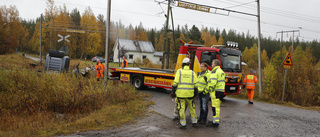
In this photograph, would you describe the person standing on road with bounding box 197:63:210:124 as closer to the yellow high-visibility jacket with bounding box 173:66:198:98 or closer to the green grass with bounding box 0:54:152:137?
the yellow high-visibility jacket with bounding box 173:66:198:98

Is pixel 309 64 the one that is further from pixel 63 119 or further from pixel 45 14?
pixel 45 14

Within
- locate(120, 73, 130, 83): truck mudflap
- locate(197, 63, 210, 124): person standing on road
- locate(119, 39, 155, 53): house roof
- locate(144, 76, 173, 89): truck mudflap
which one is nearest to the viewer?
locate(197, 63, 210, 124): person standing on road

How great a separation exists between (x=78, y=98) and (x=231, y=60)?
7.10 m

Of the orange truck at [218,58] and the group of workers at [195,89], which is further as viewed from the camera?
the orange truck at [218,58]

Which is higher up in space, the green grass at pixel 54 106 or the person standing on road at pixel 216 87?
the person standing on road at pixel 216 87

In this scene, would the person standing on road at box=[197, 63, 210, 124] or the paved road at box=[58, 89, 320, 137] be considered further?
the person standing on road at box=[197, 63, 210, 124]

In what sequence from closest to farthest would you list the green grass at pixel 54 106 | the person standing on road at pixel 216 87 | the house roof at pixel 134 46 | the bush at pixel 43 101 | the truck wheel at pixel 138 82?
the green grass at pixel 54 106 → the bush at pixel 43 101 → the person standing on road at pixel 216 87 → the truck wheel at pixel 138 82 → the house roof at pixel 134 46

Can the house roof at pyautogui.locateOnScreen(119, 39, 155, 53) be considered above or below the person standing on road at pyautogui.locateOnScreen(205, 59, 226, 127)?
above

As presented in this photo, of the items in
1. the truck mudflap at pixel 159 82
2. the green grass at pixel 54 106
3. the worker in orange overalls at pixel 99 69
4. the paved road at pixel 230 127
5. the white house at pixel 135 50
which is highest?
the white house at pixel 135 50

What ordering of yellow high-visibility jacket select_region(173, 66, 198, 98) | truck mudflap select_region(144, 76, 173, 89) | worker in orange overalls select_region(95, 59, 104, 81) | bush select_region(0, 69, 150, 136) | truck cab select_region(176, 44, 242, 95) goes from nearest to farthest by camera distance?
1. bush select_region(0, 69, 150, 136)
2. yellow high-visibility jacket select_region(173, 66, 198, 98)
3. truck cab select_region(176, 44, 242, 95)
4. truck mudflap select_region(144, 76, 173, 89)
5. worker in orange overalls select_region(95, 59, 104, 81)

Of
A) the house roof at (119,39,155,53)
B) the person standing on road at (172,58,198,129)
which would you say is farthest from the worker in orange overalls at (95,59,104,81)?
the house roof at (119,39,155,53)

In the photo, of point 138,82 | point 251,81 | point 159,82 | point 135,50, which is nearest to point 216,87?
point 251,81

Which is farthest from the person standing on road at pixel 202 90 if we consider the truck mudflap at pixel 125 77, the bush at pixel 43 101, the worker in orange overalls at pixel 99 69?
the worker in orange overalls at pixel 99 69

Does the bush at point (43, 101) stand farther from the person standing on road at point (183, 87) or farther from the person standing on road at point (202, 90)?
the person standing on road at point (202, 90)
